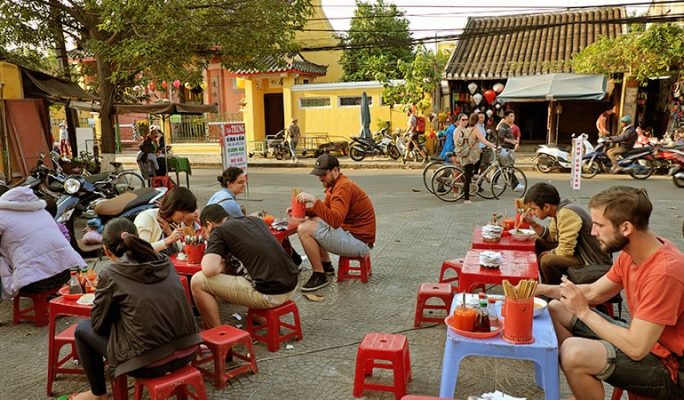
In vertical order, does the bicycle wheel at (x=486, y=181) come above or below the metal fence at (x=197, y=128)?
below

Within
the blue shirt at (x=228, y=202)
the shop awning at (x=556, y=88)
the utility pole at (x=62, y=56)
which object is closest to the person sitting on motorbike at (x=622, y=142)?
the shop awning at (x=556, y=88)

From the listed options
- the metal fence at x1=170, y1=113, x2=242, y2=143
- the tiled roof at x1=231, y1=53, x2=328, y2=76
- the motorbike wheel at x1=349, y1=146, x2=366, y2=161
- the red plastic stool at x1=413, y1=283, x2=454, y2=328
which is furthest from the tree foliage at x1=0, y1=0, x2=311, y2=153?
the metal fence at x1=170, y1=113, x2=242, y2=143

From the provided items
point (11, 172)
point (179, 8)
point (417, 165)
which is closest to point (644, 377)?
point (179, 8)

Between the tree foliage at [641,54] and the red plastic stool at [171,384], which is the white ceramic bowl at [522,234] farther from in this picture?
the tree foliage at [641,54]

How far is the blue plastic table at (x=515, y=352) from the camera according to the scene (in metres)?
2.70

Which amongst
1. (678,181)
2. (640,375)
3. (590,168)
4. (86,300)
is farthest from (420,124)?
(640,375)

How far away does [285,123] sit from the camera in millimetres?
21062

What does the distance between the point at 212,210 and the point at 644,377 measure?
3057mm

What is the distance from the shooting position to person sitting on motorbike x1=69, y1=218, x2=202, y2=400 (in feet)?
9.43

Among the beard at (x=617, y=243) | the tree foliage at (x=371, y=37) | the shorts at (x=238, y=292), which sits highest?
the tree foliage at (x=371, y=37)

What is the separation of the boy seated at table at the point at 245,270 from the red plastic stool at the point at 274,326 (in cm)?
7

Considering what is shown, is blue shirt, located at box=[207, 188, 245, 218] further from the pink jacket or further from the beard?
the beard

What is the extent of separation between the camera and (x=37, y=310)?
464 centimetres

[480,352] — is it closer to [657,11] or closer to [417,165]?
[417,165]
